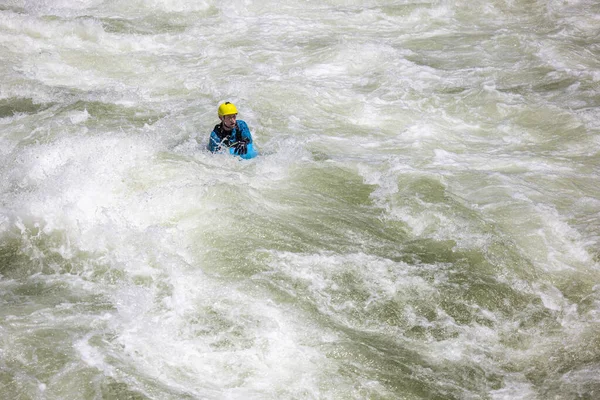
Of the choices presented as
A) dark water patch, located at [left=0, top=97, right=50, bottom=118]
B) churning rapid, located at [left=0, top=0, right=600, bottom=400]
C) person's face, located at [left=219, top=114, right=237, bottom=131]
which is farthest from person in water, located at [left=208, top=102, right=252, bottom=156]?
dark water patch, located at [left=0, top=97, right=50, bottom=118]

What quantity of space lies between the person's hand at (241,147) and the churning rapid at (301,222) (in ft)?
0.71

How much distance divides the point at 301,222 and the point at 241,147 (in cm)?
152

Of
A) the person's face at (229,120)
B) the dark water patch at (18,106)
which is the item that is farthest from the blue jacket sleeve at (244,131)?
the dark water patch at (18,106)

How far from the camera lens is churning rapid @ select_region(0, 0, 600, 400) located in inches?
157

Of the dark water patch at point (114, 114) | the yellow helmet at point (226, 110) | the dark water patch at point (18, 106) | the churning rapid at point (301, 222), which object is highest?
the yellow helmet at point (226, 110)

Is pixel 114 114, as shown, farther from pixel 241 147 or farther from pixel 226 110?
pixel 241 147

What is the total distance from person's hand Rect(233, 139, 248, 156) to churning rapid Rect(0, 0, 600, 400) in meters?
0.22

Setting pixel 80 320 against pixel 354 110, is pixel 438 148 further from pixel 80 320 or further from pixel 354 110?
pixel 80 320

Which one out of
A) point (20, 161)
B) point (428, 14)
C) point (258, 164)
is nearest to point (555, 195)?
point (258, 164)

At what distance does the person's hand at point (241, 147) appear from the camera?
670 cm

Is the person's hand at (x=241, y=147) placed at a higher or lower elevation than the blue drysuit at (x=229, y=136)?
lower

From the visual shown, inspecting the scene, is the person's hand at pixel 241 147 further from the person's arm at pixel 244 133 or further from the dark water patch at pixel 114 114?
the dark water patch at pixel 114 114

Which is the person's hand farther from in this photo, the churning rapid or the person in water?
the churning rapid

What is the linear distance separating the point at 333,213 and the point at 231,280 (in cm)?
147
